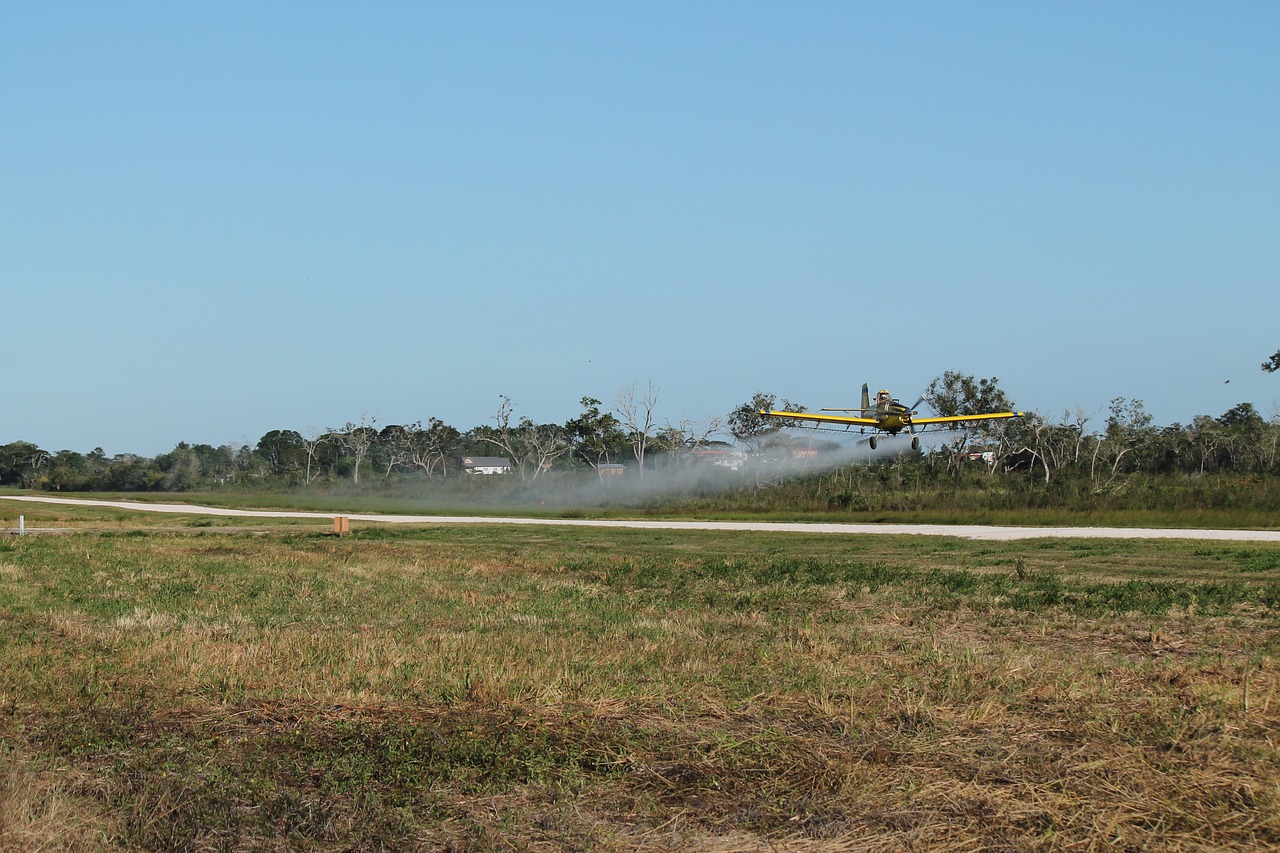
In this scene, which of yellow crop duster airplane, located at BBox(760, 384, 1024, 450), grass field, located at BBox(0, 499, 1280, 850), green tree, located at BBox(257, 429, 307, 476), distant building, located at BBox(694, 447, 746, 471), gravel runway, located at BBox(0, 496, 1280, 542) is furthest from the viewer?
green tree, located at BBox(257, 429, 307, 476)

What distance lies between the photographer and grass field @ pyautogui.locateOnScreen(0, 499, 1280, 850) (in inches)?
247

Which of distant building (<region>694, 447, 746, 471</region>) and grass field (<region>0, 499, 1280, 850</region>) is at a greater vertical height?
distant building (<region>694, 447, 746, 471</region>)

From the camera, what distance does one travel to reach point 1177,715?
27.9 feet

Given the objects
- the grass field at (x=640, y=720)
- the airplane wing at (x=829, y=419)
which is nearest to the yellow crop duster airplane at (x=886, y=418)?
the airplane wing at (x=829, y=419)

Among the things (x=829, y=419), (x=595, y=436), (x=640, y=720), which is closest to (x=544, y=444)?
(x=595, y=436)

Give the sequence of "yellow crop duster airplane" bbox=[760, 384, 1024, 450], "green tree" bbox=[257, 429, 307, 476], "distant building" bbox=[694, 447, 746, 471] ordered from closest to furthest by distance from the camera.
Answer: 1. "yellow crop duster airplane" bbox=[760, 384, 1024, 450]
2. "distant building" bbox=[694, 447, 746, 471]
3. "green tree" bbox=[257, 429, 307, 476]

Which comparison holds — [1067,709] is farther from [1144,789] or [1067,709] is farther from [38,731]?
[38,731]

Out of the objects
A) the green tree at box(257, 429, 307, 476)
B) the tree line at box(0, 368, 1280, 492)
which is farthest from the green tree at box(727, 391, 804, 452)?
the green tree at box(257, 429, 307, 476)

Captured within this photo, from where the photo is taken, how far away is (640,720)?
8453mm

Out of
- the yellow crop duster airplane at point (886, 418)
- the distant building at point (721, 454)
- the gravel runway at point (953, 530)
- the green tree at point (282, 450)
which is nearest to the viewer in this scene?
the gravel runway at point (953, 530)

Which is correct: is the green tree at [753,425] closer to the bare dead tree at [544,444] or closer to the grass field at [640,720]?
the bare dead tree at [544,444]

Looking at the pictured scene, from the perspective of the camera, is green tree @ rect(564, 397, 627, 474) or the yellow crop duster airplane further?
green tree @ rect(564, 397, 627, 474)

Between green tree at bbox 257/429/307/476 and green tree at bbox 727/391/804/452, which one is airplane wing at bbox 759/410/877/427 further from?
green tree at bbox 257/429/307/476

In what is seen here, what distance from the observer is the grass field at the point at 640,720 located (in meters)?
6.28
